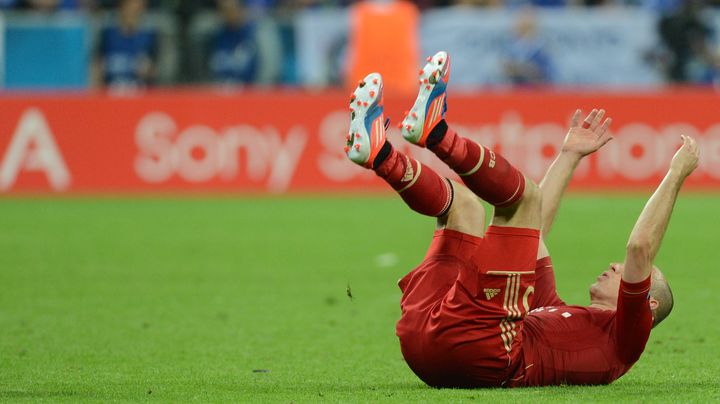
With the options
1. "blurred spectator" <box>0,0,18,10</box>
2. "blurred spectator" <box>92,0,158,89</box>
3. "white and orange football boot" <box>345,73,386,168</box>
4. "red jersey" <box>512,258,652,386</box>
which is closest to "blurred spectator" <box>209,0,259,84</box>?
"blurred spectator" <box>92,0,158,89</box>

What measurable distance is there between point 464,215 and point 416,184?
1.05ft

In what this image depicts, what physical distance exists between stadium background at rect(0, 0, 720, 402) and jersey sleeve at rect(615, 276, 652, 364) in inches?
162

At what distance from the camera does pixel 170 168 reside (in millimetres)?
17844

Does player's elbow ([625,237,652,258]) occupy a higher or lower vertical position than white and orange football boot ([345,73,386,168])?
lower

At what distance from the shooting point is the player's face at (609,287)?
647 centimetres

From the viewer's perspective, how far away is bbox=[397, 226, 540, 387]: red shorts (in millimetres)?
5863

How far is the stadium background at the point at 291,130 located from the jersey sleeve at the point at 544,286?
11.0 ft

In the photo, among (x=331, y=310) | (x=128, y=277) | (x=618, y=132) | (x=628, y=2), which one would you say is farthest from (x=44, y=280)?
(x=628, y=2)

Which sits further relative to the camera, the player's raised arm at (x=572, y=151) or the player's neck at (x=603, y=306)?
the player's raised arm at (x=572, y=151)

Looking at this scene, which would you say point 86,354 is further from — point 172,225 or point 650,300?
point 172,225

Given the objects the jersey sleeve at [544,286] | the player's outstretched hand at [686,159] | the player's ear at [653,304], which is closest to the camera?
the player's outstretched hand at [686,159]

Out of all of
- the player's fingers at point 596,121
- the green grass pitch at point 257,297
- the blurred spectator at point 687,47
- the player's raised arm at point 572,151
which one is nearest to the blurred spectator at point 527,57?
the blurred spectator at point 687,47

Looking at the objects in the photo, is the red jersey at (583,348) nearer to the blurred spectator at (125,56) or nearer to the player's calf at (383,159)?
the player's calf at (383,159)

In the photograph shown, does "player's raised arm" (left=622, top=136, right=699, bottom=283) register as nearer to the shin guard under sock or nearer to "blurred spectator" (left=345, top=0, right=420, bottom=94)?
the shin guard under sock
